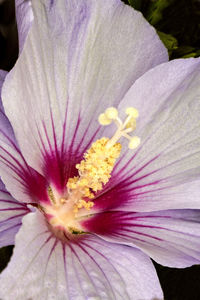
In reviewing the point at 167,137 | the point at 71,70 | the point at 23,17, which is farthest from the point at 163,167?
the point at 23,17

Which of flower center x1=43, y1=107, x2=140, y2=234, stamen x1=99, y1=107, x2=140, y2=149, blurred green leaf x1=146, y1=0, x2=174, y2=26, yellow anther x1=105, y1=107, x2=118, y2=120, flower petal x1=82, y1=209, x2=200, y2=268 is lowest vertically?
flower petal x1=82, y1=209, x2=200, y2=268

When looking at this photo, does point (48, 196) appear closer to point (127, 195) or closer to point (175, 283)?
point (127, 195)

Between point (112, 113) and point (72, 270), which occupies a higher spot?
point (112, 113)

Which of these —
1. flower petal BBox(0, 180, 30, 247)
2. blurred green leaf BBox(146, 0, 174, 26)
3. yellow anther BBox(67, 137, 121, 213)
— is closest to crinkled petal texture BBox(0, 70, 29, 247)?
flower petal BBox(0, 180, 30, 247)

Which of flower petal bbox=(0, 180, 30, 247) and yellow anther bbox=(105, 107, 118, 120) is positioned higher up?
yellow anther bbox=(105, 107, 118, 120)

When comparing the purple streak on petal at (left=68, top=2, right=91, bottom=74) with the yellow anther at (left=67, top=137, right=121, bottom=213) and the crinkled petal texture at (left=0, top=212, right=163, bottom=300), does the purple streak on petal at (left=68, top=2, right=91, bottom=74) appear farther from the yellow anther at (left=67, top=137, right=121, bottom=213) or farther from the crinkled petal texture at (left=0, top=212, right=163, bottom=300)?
the crinkled petal texture at (left=0, top=212, right=163, bottom=300)

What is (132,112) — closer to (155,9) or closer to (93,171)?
(93,171)

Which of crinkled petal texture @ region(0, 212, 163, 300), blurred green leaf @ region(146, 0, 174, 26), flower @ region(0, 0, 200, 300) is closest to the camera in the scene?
crinkled petal texture @ region(0, 212, 163, 300)
